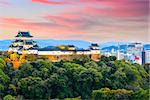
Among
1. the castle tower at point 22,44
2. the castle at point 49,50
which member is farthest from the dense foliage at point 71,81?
the castle at point 49,50

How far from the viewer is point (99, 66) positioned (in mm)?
6617

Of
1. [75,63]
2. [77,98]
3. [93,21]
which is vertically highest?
[93,21]

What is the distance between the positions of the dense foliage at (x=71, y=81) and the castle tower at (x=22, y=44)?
61 cm

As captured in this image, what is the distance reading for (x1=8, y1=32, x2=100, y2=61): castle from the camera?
289 inches

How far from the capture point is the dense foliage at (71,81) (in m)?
5.48

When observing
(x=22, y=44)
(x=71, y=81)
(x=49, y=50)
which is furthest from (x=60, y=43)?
(x=71, y=81)

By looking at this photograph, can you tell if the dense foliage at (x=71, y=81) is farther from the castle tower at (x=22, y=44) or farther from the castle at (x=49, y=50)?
the castle at (x=49, y=50)

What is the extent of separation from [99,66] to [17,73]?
4.46 ft

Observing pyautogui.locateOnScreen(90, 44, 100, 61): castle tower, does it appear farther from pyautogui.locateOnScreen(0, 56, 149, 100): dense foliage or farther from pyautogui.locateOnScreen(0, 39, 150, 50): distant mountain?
pyautogui.locateOnScreen(0, 56, 149, 100): dense foliage

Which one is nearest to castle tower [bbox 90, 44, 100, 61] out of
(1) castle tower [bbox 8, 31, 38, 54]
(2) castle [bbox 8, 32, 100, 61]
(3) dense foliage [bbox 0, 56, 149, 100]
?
(2) castle [bbox 8, 32, 100, 61]

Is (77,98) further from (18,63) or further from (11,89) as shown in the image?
(18,63)

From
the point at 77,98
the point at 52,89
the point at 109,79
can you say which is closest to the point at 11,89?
the point at 52,89

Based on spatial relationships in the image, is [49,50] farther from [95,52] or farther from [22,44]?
A: [95,52]

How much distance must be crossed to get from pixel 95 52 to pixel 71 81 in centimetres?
205
